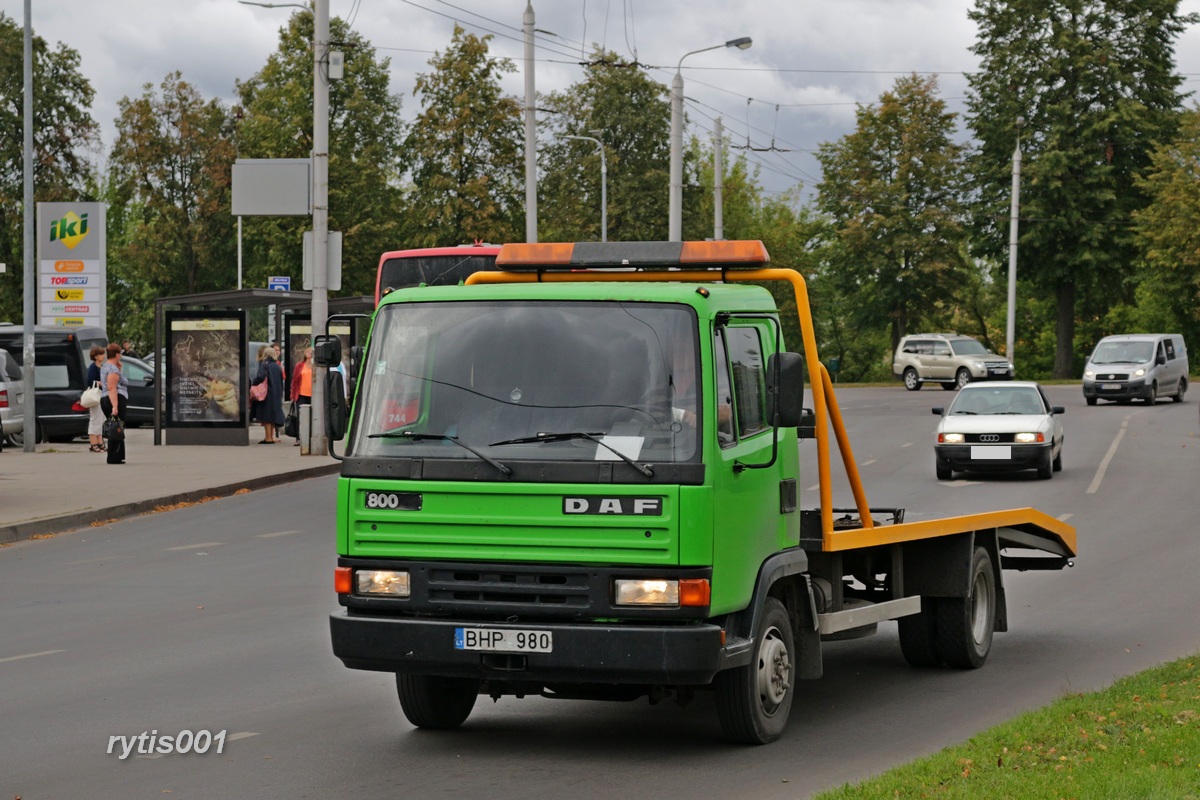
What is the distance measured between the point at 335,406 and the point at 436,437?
0.67 m

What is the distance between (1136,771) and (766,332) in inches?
110

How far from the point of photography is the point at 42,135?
246 ft

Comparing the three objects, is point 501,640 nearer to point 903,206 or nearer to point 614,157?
point 903,206

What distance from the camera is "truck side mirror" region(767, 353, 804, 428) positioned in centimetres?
783

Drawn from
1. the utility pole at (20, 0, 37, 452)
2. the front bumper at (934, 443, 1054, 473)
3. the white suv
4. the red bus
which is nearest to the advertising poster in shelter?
the utility pole at (20, 0, 37, 452)

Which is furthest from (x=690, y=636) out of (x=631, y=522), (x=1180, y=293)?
(x=1180, y=293)

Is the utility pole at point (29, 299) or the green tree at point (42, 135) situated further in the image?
the green tree at point (42, 135)

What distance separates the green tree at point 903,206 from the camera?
75.1 m

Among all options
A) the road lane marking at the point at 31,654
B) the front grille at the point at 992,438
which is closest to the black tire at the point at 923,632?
the road lane marking at the point at 31,654

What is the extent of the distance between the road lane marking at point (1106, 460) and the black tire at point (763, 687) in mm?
A: 16801

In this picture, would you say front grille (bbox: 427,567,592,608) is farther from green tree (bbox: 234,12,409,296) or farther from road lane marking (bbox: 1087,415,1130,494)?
green tree (bbox: 234,12,409,296)

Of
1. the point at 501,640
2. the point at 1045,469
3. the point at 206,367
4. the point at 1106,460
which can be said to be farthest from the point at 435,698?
the point at 206,367

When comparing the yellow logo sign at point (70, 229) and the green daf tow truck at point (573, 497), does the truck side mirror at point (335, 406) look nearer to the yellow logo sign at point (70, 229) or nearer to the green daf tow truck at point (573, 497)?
the green daf tow truck at point (573, 497)

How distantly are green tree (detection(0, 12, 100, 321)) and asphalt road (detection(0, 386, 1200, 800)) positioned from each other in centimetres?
6021
